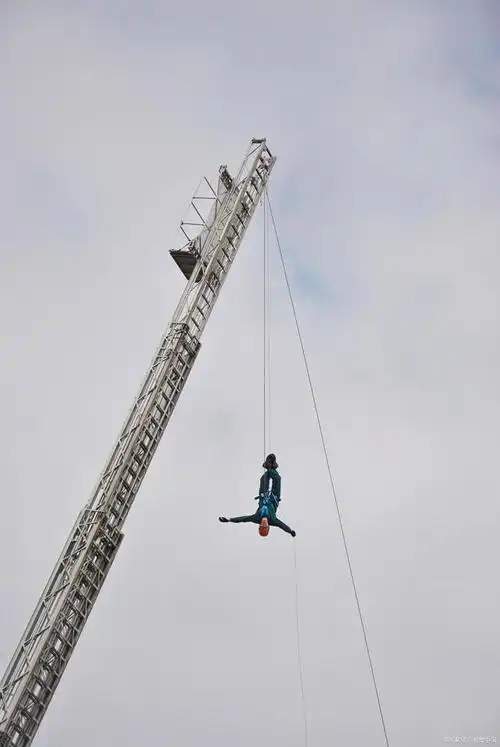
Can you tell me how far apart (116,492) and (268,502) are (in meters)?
4.25

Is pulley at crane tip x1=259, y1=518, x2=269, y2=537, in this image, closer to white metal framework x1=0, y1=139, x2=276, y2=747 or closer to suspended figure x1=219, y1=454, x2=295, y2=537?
suspended figure x1=219, y1=454, x2=295, y2=537

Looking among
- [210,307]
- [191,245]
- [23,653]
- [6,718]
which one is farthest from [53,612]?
[191,245]

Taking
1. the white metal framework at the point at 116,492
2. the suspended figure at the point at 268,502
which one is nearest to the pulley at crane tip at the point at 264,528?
the suspended figure at the point at 268,502

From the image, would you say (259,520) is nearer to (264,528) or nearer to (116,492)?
(264,528)

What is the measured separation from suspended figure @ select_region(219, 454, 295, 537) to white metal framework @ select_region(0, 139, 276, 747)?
3.13m

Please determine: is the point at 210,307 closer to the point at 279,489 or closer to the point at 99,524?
the point at 279,489

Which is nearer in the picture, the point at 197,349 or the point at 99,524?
the point at 99,524

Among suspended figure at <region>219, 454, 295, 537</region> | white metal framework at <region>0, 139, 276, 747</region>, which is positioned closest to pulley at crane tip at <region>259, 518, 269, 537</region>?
suspended figure at <region>219, 454, 295, 537</region>

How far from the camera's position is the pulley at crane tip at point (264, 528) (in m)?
22.9

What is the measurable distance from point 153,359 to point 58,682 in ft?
31.0

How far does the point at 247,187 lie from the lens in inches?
1161

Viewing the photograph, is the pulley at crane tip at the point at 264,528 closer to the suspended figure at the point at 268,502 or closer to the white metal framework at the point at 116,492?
the suspended figure at the point at 268,502

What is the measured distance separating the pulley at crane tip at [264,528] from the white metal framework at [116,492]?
3.61m

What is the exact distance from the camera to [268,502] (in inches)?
934
